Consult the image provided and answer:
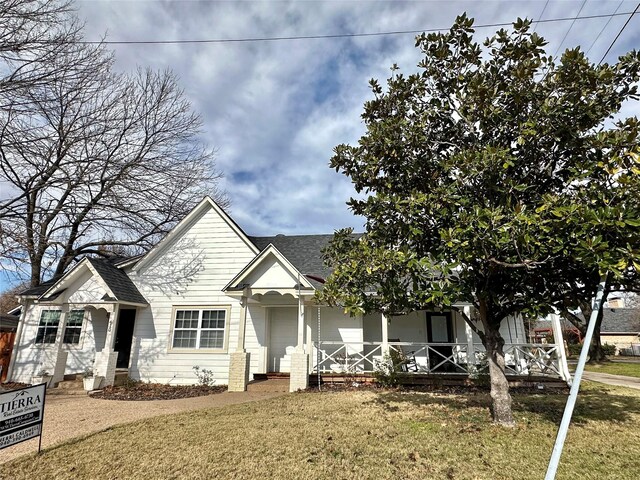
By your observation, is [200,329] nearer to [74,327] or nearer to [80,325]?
[80,325]

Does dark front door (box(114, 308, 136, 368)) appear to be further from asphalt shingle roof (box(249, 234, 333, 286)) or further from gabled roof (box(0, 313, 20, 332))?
asphalt shingle roof (box(249, 234, 333, 286))

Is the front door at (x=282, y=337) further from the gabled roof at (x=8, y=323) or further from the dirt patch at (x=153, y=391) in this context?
the gabled roof at (x=8, y=323)

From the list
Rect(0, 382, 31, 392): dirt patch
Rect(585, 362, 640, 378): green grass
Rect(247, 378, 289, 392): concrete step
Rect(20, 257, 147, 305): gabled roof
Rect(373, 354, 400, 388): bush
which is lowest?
Rect(585, 362, 640, 378): green grass

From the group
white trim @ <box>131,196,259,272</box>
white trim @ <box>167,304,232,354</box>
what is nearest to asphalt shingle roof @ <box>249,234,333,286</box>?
white trim @ <box>131,196,259,272</box>

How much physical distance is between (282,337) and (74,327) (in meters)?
8.21

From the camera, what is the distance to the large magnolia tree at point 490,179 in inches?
213

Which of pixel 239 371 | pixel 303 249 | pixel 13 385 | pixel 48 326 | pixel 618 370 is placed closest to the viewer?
pixel 239 371

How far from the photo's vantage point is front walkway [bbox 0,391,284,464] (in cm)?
649

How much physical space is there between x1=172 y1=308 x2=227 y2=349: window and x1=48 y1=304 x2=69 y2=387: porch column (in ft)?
12.7

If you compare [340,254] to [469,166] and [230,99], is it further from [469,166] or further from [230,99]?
[230,99]

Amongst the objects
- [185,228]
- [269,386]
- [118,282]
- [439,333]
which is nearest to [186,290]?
[118,282]

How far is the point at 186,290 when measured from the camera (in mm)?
14523

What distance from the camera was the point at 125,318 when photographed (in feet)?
49.0

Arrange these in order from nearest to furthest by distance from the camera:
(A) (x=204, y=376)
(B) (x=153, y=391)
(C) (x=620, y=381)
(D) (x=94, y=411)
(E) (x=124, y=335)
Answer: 1. (D) (x=94, y=411)
2. (B) (x=153, y=391)
3. (A) (x=204, y=376)
4. (E) (x=124, y=335)
5. (C) (x=620, y=381)
